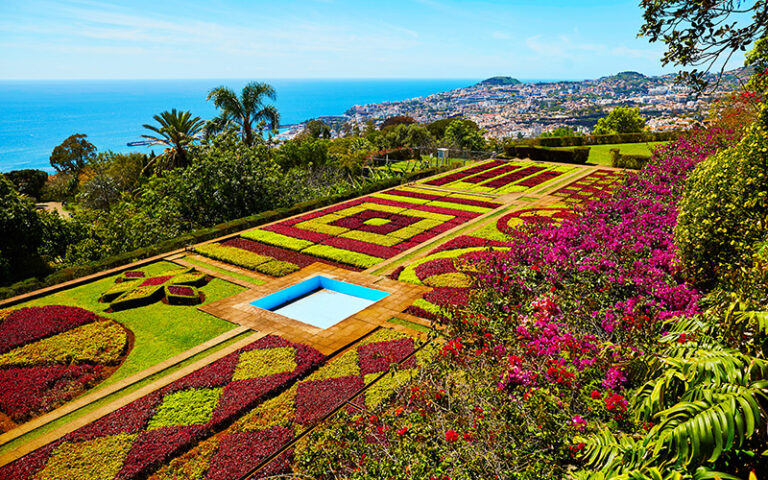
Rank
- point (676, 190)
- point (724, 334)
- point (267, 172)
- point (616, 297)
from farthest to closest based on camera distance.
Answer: point (267, 172) → point (676, 190) → point (616, 297) → point (724, 334)

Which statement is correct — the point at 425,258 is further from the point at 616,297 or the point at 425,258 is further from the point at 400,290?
the point at 616,297

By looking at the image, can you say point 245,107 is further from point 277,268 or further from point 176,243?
point 277,268

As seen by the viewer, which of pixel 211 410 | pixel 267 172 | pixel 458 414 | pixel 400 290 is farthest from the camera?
pixel 267 172

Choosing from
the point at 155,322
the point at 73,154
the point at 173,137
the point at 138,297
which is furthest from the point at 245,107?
the point at 73,154

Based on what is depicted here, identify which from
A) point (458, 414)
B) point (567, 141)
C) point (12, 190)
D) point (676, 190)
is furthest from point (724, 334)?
point (567, 141)

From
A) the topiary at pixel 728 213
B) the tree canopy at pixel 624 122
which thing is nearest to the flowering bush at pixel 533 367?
the topiary at pixel 728 213
